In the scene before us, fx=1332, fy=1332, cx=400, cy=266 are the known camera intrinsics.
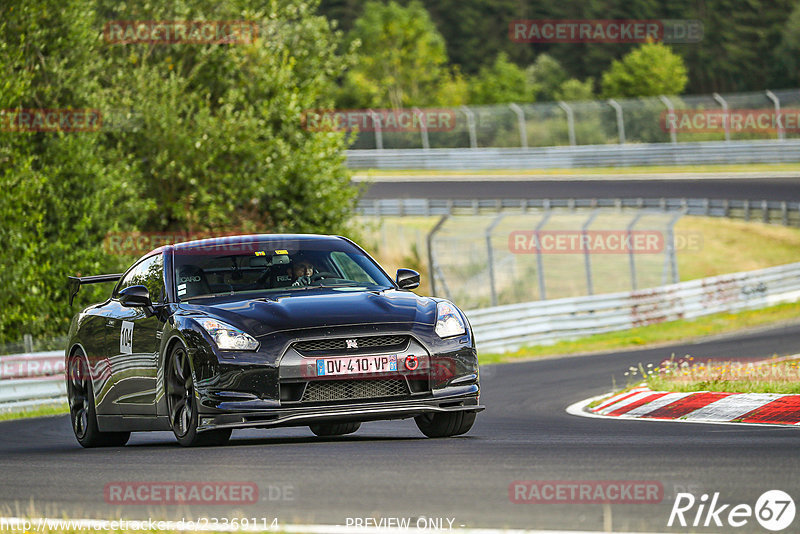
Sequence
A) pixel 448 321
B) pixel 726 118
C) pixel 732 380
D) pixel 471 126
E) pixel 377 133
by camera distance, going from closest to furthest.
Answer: pixel 448 321, pixel 732 380, pixel 726 118, pixel 471 126, pixel 377 133

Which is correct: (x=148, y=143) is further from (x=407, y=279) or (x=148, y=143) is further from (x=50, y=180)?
(x=407, y=279)

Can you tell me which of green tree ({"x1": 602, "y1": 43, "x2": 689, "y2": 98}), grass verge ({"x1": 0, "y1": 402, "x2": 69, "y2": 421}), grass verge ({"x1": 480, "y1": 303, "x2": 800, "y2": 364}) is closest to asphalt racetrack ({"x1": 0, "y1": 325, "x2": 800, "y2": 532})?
grass verge ({"x1": 0, "y1": 402, "x2": 69, "y2": 421})

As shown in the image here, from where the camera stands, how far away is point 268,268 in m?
9.62

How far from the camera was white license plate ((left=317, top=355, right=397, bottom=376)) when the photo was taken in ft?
27.4

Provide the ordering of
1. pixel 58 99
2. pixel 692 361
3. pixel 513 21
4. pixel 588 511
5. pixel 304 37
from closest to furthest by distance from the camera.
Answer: pixel 588 511, pixel 692 361, pixel 58 99, pixel 304 37, pixel 513 21

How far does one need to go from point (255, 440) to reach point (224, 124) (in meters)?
18.4

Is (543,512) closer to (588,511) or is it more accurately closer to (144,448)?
(588,511)

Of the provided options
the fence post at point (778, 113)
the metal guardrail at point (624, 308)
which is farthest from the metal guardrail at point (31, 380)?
the fence post at point (778, 113)

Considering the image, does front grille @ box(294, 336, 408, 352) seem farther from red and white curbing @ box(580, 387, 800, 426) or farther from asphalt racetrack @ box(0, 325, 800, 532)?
red and white curbing @ box(580, 387, 800, 426)

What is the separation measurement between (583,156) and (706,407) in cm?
4223

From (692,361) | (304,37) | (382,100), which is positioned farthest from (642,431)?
(382,100)

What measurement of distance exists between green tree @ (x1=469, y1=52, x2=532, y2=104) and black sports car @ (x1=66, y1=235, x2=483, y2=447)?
241ft

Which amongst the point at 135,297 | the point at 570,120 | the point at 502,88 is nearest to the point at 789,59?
the point at 502,88

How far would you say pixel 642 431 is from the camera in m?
9.29
